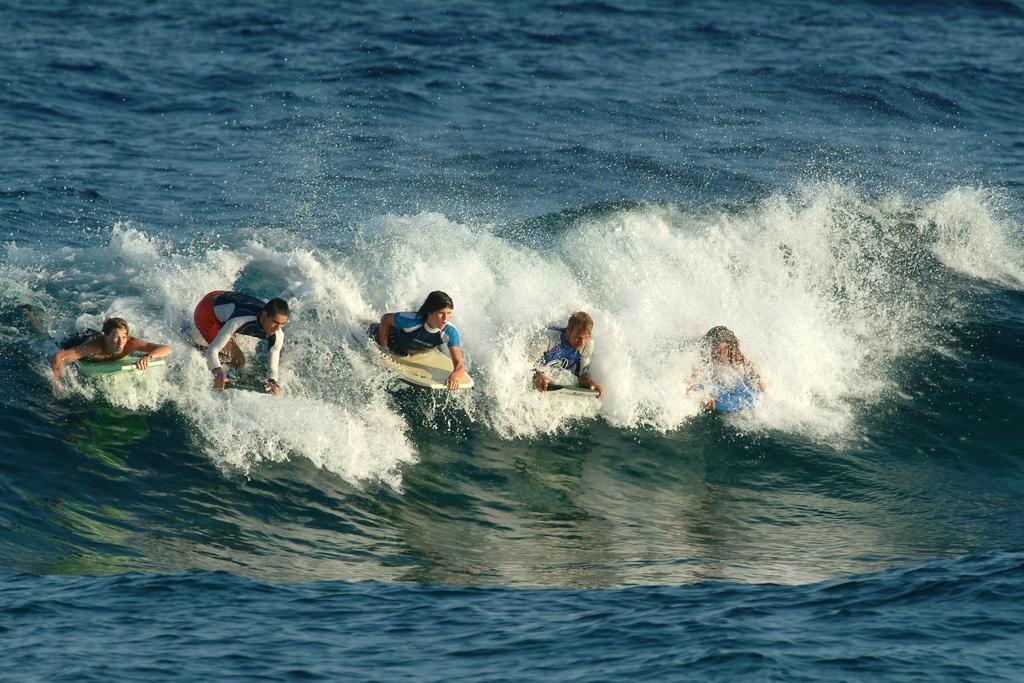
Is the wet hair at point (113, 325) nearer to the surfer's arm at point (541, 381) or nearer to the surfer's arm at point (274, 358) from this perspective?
the surfer's arm at point (274, 358)

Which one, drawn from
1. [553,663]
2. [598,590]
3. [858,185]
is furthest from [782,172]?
[553,663]

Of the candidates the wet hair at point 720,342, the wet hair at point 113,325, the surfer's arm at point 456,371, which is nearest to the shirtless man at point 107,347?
the wet hair at point 113,325

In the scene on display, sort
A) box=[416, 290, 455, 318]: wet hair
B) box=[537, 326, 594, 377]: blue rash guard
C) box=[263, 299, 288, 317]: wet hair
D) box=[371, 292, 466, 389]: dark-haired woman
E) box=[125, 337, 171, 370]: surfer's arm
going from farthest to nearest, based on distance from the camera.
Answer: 1. box=[537, 326, 594, 377]: blue rash guard
2. box=[371, 292, 466, 389]: dark-haired woman
3. box=[416, 290, 455, 318]: wet hair
4. box=[125, 337, 171, 370]: surfer's arm
5. box=[263, 299, 288, 317]: wet hair

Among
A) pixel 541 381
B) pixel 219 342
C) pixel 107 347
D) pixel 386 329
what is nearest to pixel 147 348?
pixel 107 347

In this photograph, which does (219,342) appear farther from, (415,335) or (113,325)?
(415,335)

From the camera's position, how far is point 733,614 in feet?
29.4

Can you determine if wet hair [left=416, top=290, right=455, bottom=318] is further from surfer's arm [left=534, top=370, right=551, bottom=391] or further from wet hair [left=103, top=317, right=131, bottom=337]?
wet hair [left=103, top=317, right=131, bottom=337]

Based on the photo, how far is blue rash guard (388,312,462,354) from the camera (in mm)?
12844

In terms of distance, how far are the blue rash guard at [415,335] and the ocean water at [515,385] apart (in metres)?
0.47

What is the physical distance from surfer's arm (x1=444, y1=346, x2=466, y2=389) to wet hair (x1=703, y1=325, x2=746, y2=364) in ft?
9.61

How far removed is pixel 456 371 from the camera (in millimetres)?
12617

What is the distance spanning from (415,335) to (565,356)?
158 centimetres

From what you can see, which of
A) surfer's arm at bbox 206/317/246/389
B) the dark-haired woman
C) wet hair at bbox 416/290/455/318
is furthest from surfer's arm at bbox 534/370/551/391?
surfer's arm at bbox 206/317/246/389

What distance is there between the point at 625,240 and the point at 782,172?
6.37 metres
